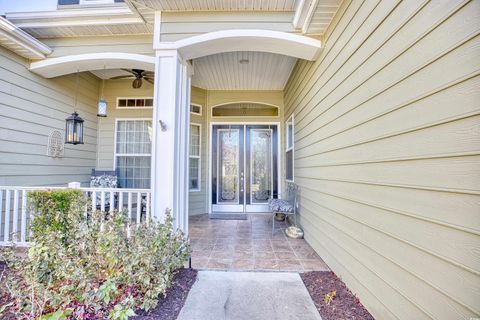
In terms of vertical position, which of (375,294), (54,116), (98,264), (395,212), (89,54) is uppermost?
(89,54)

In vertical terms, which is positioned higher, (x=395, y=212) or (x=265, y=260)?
(x=395, y=212)

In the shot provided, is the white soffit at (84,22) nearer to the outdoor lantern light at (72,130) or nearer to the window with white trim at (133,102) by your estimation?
the outdoor lantern light at (72,130)

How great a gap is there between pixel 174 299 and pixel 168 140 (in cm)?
173

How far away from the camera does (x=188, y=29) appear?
10.2ft

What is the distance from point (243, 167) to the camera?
20.7 ft

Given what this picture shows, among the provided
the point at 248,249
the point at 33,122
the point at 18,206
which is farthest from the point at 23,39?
the point at 248,249

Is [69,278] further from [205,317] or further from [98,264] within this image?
[205,317]

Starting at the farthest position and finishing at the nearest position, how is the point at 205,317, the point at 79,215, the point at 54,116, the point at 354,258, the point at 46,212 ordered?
the point at 54,116 → the point at 46,212 → the point at 79,215 → the point at 354,258 → the point at 205,317

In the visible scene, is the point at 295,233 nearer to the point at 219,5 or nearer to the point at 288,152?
the point at 288,152

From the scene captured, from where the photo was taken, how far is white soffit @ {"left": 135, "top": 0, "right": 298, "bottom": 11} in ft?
9.54

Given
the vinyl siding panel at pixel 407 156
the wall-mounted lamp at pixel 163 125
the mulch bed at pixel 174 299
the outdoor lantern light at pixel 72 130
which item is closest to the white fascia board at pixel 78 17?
the outdoor lantern light at pixel 72 130

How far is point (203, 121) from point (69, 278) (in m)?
4.90

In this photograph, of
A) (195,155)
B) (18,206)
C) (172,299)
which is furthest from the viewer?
(195,155)

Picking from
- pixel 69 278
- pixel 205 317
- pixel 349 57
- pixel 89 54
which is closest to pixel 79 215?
pixel 69 278
